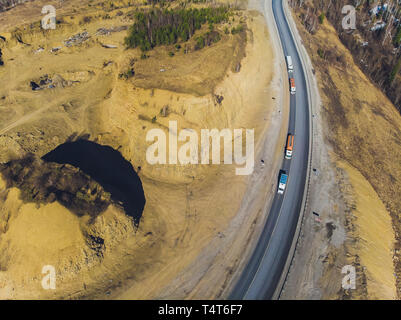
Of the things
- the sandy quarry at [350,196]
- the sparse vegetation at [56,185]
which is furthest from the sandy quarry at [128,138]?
the sandy quarry at [350,196]

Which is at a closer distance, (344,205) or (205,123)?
(344,205)

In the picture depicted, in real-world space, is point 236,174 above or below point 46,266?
above

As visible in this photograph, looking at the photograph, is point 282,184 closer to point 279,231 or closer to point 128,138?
point 279,231

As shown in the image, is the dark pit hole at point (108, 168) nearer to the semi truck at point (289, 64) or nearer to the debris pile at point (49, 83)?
the debris pile at point (49, 83)

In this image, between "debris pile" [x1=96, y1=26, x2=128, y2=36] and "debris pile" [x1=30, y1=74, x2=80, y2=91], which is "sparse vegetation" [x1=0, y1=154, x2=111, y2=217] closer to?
"debris pile" [x1=30, y1=74, x2=80, y2=91]

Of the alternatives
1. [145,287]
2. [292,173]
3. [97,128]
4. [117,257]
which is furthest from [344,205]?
[97,128]

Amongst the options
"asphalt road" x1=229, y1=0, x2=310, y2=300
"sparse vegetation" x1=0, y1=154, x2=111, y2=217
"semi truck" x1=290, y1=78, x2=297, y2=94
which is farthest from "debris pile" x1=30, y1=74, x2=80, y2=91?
"asphalt road" x1=229, y1=0, x2=310, y2=300

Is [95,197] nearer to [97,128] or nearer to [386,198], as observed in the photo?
[97,128]
